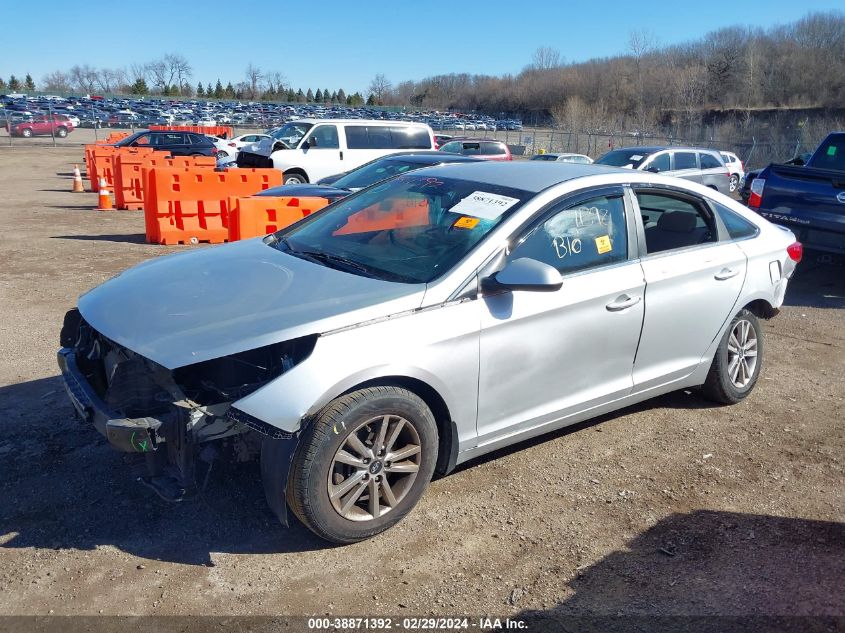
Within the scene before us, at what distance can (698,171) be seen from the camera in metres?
17.8

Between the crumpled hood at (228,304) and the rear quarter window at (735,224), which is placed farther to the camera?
the rear quarter window at (735,224)

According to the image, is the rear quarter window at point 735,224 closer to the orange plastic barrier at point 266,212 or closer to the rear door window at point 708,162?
the orange plastic barrier at point 266,212

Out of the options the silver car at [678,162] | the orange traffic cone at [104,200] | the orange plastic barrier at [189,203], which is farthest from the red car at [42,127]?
the silver car at [678,162]

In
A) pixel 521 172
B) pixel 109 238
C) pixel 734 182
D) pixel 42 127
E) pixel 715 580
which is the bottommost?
pixel 715 580

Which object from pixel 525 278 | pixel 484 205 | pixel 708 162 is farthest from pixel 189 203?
pixel 708 162

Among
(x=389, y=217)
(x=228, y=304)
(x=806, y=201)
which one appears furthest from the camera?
(x=806, y=201)

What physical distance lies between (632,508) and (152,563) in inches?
95.9

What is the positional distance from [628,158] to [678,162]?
5.53 feet

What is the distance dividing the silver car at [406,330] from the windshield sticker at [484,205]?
0.04 feet

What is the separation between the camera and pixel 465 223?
4.03 metres

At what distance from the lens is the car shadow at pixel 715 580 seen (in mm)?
3025

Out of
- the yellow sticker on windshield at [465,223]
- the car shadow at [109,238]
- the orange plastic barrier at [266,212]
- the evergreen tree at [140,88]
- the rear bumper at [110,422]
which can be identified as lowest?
the car shadow at [109,238]

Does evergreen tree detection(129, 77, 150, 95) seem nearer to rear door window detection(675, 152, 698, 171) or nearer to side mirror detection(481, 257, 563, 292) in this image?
rear door window detection(675, 152, 698, 171)

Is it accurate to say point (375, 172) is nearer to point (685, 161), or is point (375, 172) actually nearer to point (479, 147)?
point (685, 161)
